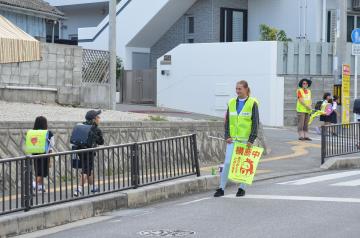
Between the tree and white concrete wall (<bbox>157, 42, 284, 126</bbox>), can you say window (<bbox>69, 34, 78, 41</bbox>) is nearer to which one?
white concrete wall (<bbox>157, 42, 284, 126</bbox>)

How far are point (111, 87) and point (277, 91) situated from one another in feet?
28.5

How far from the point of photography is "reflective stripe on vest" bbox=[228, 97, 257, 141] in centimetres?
1250

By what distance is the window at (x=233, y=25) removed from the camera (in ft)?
118

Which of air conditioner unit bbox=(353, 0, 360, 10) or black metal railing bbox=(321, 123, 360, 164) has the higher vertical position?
air conditioner unit bbox=(353, 0, 360, 10)

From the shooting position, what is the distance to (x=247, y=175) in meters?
12.5

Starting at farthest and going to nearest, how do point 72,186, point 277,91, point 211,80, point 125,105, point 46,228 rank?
point 125,105, point 211,80, point 277,91, point 72,186, point 46,228

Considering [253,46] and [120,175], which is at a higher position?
[253,46]

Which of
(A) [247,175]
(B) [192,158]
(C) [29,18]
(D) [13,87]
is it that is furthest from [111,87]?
(A) [247,175]

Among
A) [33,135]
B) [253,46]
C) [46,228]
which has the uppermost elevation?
[253,46]

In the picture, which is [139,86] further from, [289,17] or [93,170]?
[93,170]

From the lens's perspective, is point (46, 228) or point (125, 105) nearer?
point (46, 228)

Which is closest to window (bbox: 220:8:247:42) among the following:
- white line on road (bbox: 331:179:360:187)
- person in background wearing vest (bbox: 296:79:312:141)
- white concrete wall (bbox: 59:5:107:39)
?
white concrete wall (bbox: 59:5:107:39)

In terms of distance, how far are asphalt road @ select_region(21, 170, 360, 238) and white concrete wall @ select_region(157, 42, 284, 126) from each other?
51.9 feet

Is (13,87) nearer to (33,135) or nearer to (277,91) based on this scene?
(33,135)
